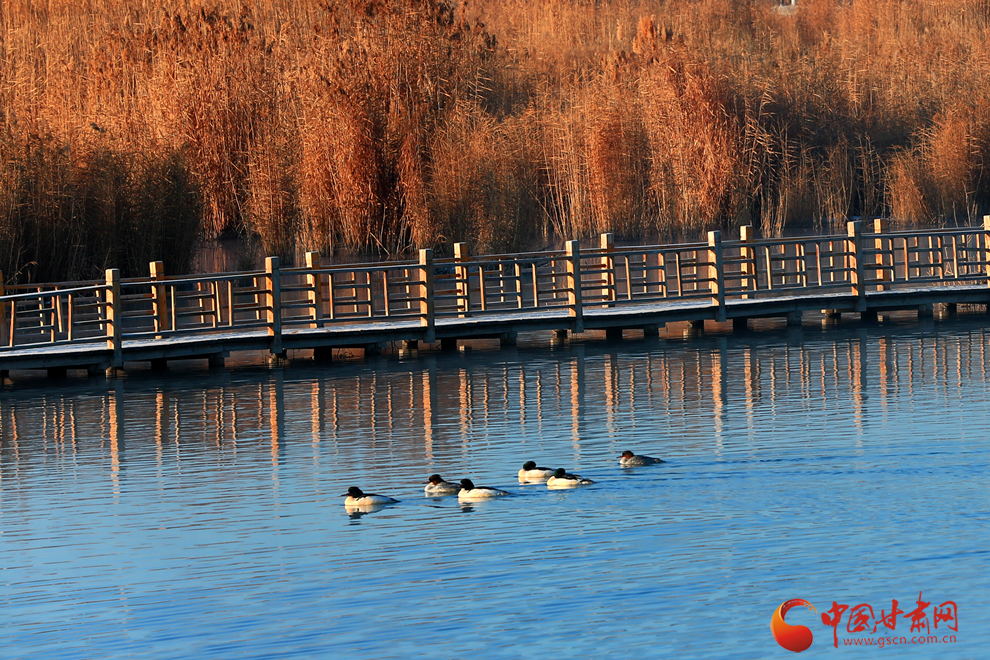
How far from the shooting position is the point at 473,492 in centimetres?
1180

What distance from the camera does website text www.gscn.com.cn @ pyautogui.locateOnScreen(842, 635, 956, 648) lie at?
822cm

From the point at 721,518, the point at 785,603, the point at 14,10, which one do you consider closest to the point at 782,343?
the point at 721,518

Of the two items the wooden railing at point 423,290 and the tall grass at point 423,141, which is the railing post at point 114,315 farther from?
the tall grass at point 423,141

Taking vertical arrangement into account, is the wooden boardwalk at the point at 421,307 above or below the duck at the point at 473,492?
above

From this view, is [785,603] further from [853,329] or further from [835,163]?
[835,163]

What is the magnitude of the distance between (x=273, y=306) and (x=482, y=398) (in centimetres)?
459

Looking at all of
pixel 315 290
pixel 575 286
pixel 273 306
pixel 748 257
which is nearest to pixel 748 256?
pixel 748 257

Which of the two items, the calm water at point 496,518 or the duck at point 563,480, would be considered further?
the duck at point 563,480

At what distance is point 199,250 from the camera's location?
3284cm

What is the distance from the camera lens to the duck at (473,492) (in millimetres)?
11805

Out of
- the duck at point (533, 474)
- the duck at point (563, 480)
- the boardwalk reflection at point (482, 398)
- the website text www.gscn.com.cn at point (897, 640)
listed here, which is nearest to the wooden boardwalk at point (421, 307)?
the boardwalk reflection at point (482, 398)

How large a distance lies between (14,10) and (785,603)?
40121 millimetres

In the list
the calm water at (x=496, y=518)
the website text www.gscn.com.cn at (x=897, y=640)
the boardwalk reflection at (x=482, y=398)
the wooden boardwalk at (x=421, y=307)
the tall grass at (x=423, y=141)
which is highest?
the tall grass at (x=423, y=141)

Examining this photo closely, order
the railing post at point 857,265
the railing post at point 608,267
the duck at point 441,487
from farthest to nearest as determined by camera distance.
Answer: the railing post at point 857,265
the railing post at point 608,267
the duck at point 441,487
